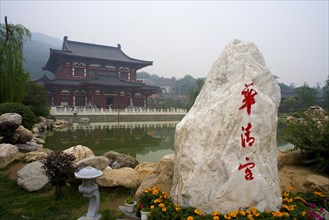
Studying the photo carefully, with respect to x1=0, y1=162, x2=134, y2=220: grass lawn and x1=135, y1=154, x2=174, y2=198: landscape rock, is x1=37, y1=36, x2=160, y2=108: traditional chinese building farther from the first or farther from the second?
x1=135, y1=154, x2=174, y2=198: landscape rock

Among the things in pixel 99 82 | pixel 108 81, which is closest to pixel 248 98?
pixel 99 82

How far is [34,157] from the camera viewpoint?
609 centimetres

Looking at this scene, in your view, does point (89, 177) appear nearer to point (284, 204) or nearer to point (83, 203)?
point (83, 203)

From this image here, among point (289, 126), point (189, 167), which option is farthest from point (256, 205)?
point (289, 126)

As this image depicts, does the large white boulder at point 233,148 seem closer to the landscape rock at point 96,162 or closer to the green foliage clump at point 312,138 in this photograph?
the green foliage clump at point 312,138

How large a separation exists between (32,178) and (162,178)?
2.52 meters

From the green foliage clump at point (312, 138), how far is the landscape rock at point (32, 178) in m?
4.73

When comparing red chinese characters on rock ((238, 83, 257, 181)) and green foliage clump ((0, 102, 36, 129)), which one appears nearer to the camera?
red chinese characters on rock ((238, 83, 257, 181))

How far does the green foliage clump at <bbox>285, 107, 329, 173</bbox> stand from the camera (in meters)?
4.46

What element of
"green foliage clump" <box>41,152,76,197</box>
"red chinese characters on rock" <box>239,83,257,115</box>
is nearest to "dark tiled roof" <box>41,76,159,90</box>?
"green foliage clump" <box>41,152,76,197</box>

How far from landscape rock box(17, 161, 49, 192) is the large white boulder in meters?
2.67

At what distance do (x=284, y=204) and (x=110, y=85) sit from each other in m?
24.7

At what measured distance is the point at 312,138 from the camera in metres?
4.67

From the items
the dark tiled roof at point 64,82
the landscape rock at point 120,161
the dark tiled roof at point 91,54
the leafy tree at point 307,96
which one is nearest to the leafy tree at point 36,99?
the dark tiled roof at point 64,82
